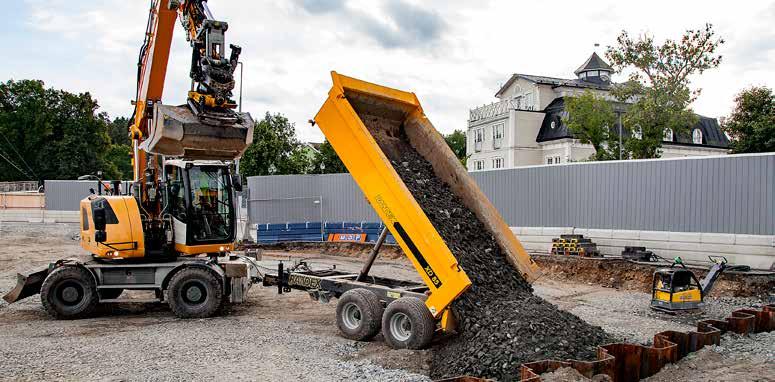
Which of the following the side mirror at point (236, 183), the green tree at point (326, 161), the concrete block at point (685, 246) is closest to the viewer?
the side mirror at point (236, 183)

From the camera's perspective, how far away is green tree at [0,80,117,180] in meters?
51.6

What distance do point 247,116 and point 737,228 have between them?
1057 cm

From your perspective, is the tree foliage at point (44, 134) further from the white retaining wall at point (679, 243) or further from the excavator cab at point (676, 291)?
the excavator cab at point (676, 291)

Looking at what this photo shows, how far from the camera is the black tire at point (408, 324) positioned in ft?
22.8

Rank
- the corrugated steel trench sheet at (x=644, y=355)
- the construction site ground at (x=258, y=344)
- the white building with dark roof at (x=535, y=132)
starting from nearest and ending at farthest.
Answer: the corrugated steel trench sheet at (x=644, y=355), the construction site ground at (x=258, y=344), the white building with dark roof at (x=535, y=132)

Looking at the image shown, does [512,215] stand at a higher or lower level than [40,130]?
lower

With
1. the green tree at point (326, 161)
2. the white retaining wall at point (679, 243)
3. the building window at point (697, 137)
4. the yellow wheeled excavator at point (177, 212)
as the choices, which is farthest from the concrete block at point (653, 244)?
the building window at point (697, 137)

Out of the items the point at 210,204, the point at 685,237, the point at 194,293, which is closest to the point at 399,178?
the point at 210,204

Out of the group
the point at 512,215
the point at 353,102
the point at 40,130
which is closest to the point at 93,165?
the point at 40,130

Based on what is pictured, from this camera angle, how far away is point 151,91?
34.4 feet

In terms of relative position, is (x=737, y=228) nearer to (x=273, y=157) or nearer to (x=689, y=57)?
(x=689, y=57)

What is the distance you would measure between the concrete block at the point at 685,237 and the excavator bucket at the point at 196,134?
33.2 ft

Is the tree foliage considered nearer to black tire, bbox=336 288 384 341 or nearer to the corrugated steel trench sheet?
black tire, bbox=336 288 384 341

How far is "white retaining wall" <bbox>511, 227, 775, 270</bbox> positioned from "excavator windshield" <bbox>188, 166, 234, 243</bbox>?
977cm
